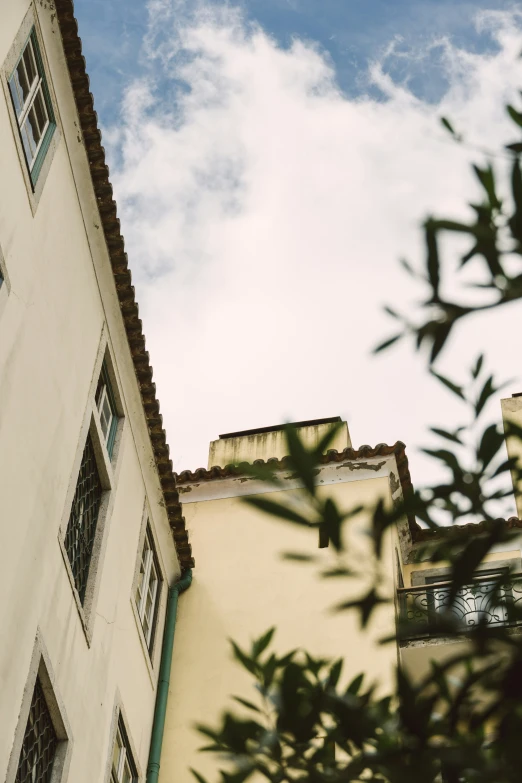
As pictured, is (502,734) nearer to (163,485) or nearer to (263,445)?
(163,485)

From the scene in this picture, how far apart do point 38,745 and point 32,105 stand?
561 cm

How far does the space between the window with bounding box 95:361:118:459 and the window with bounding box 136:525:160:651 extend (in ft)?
5.24

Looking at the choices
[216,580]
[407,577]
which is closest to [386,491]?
[407,577]

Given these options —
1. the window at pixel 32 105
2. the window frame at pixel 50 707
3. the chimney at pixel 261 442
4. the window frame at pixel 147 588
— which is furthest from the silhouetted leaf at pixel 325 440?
the chimney at pixel 261 442

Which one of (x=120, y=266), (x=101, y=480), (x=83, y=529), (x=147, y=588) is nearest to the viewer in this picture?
(x=83, y=529)

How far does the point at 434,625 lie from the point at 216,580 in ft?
36.4

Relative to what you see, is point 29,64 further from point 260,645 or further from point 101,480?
point 260,645

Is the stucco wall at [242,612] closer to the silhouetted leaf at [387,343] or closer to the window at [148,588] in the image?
the window at [148,588]

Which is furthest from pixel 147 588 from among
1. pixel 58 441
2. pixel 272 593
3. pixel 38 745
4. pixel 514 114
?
pixel 514 114

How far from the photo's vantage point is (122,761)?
1055 cm

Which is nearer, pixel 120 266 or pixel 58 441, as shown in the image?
pixel 58 441

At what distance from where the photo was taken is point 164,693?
12.0 m

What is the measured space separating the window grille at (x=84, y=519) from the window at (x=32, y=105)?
9.68 feet

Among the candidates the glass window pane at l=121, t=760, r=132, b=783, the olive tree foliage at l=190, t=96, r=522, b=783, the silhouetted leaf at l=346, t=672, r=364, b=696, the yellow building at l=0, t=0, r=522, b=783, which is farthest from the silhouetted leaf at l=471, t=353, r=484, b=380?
the glass window pane at l=121, t=760, r=132, b=783
